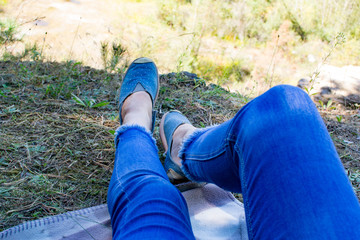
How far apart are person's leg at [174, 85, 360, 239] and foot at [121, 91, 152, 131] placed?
21.5 inches

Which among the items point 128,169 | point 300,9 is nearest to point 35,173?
point 128,169

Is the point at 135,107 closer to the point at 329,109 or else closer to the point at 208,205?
the point at 208,205

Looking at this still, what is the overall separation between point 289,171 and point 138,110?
2.89 ft

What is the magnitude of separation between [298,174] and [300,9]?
810cm

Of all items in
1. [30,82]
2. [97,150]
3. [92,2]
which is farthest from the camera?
[92,2]

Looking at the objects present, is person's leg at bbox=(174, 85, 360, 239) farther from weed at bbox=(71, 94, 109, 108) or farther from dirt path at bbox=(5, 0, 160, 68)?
dirt path at bbox=(5, 0, 160, 68)

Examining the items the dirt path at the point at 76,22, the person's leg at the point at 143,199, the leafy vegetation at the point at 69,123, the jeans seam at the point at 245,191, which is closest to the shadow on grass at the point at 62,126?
the leafy vegetation at the point at 69,123

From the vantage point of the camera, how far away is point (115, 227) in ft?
2.34

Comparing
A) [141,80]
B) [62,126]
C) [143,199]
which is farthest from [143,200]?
[141,80]

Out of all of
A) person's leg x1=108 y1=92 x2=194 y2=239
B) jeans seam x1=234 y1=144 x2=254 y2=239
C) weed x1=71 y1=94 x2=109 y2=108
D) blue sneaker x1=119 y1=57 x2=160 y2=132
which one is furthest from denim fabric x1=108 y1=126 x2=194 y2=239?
weed x1=71 y1=94 x2=109 y2=108

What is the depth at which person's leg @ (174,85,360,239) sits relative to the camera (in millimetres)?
491

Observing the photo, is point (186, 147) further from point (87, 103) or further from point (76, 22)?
point (76, 22)

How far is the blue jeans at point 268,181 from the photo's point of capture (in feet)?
1.64

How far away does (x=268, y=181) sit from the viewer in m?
0.56
